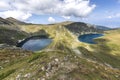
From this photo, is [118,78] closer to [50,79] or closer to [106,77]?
[106,77]

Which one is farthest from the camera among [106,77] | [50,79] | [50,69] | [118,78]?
[118,78]

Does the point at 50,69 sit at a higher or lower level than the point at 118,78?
higher

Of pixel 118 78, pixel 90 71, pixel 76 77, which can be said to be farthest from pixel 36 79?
pixel 118 78

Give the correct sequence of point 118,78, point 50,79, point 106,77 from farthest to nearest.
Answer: point 118,78 < point 106,77 < point 50,79

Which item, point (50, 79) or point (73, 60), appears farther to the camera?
point (73, 60)

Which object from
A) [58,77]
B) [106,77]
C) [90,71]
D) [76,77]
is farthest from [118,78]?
[58,77]

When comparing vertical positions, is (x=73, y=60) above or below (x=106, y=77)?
above

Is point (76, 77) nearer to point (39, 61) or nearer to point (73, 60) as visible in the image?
point (73, 60)

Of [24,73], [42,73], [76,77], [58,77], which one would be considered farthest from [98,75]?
[24,73]

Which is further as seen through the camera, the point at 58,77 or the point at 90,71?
the point at 90,71

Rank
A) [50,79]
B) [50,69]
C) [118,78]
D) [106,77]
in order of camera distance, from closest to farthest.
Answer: [50,79], [50,69], [106,77], [118,78]
